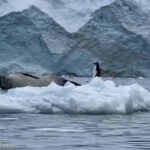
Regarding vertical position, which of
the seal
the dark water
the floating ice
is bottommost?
the dark water

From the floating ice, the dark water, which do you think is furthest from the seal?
the dark water

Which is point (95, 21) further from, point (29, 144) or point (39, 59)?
point (29, 144)

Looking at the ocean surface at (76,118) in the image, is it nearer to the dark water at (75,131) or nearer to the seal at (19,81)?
the dark water at (75,131)

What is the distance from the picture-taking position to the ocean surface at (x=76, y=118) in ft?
20.0

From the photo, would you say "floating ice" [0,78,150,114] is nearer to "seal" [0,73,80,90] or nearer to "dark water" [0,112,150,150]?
"dark water" [0,112,150,150]

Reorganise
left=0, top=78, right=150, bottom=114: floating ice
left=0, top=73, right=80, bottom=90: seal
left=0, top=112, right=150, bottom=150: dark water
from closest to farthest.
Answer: left=0, top=112, right=150, bottom=150: dark water < left=0, top=78, right=150, bottom=114: floating ice < left=0, top=73, right=80, bottom=90: seal

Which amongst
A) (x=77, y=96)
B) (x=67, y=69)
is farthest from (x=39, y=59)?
(x=77, y=96)

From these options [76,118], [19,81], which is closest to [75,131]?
[76,118]

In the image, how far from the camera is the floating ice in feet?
31.7

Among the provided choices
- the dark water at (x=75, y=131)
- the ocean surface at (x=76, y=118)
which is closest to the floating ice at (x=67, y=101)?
the ocean surface at (x=76, y=118)

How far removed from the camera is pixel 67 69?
43.2 metres

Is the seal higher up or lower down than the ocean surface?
higher up

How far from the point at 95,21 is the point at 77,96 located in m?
35.4

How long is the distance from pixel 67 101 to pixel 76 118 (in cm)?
85
